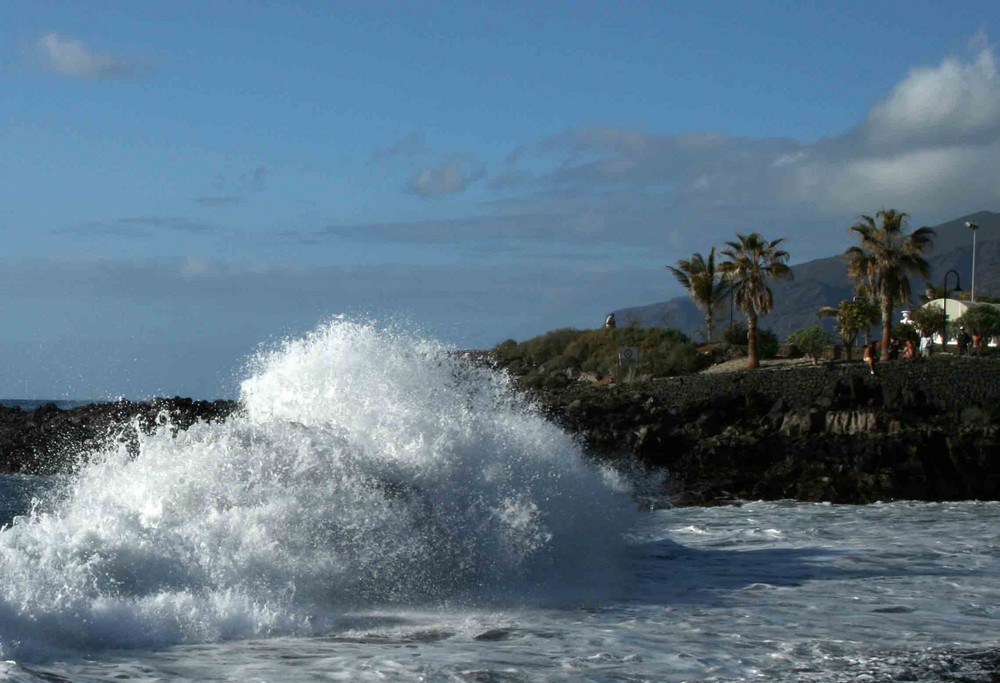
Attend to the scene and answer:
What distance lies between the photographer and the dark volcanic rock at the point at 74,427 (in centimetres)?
2984

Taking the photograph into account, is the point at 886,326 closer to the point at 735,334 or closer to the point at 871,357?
the point at 871,357

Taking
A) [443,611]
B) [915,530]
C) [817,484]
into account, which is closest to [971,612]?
[443,611]

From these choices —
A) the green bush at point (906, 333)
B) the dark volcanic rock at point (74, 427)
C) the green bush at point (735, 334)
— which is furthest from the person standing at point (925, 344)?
the dark volcanic rock at point (74, 427)

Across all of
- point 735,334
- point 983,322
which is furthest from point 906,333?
point 735,334

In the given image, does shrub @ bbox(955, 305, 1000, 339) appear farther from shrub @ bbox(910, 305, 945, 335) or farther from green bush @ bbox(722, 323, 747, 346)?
green bush @ bbox(722, 323, 747, 346)

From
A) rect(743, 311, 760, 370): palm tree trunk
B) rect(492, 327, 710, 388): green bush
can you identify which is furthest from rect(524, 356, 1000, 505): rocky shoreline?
rect(492, 327, 710, 388): green bush

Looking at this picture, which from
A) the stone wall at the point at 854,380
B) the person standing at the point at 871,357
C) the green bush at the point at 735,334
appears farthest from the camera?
the green bush at the point at 735,334

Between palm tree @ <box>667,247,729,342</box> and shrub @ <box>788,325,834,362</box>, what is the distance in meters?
7.66

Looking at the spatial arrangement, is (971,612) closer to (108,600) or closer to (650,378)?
(108,600)

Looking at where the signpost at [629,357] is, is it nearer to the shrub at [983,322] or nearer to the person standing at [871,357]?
the person standing at [871,357]

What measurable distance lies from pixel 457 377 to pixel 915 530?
6.33m

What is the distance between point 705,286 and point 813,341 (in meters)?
11.2

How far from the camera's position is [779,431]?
2569 cm

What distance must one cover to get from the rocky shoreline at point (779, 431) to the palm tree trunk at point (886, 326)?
2.19 meters
